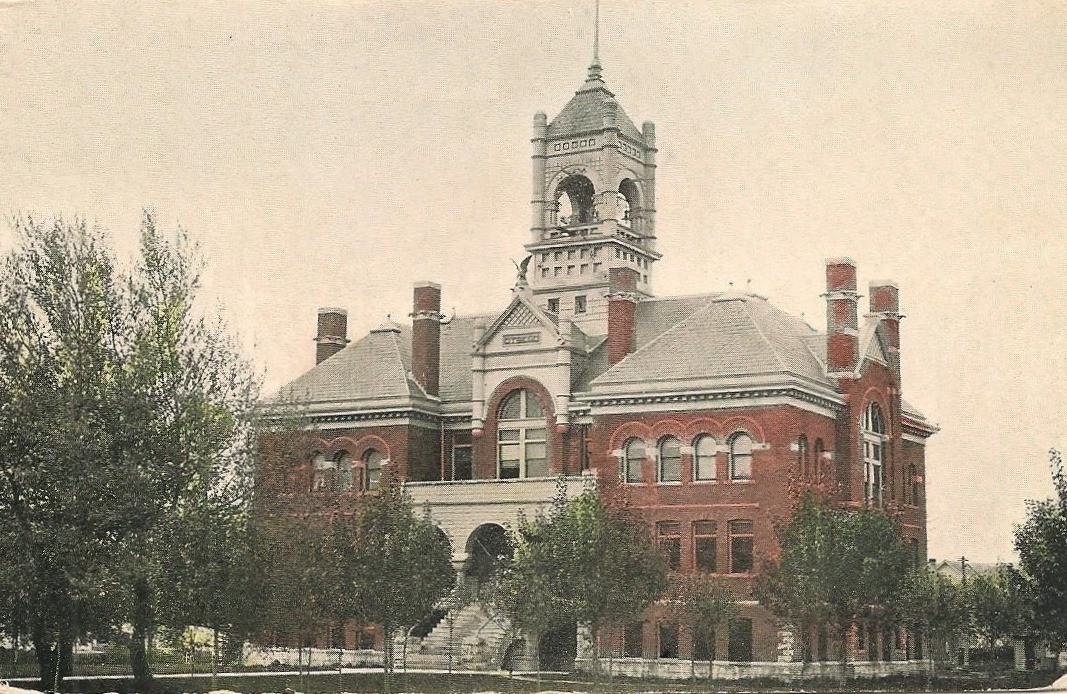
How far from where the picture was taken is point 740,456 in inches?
1822

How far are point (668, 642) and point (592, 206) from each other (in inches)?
721

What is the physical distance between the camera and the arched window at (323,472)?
1999 inches

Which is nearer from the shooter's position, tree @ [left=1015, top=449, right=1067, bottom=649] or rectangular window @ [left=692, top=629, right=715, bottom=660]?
tree @ [left=1015, top=449, right=1067, bottom=649]

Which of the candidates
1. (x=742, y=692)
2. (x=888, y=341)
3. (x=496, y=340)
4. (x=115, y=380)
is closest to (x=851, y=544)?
(x=742, y=692)

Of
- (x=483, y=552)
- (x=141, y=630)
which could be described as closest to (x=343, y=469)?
(x=483, y=552)

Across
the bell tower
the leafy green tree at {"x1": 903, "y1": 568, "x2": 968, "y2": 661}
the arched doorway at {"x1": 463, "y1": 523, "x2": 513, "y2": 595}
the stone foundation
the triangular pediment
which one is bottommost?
the stone foundation

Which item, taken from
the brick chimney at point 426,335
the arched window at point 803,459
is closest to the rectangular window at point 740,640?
the arched window at point 803,459

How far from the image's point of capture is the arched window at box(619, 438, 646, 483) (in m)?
47.5

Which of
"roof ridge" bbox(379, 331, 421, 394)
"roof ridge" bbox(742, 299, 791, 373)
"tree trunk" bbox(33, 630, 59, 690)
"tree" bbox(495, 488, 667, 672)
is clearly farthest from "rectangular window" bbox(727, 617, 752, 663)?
"tree trunk" bbox(33, 630, 59, 690)

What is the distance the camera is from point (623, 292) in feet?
169

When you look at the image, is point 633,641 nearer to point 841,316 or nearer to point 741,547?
point 741,547

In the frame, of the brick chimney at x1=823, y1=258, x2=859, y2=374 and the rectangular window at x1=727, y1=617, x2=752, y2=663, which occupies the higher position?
the brick chimney at x1=823, y1=258, x2=859, y2=374

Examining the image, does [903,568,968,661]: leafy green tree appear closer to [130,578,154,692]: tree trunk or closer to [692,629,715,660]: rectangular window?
[692,629,715,660]: rectangular window

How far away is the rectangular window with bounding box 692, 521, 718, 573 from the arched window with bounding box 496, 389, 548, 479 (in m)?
6.80
